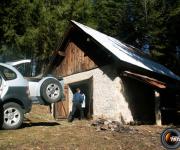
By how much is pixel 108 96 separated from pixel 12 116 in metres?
7.61

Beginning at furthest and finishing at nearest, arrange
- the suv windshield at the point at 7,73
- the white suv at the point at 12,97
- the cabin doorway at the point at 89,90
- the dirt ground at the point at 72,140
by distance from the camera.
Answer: the cabin doorway at the point at 89,90
the suv windshield at the point at 7,73
the white suv at the point at 12,97
the dirt ground at the point at 72,140

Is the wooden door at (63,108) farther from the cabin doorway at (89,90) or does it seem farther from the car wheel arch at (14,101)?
the car wheel arch at (14,101)

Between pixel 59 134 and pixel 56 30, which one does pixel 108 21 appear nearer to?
pixel 56 30

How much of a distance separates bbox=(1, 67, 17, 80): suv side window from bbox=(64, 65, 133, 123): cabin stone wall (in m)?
7.09

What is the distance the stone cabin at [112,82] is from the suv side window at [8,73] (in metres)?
6.66

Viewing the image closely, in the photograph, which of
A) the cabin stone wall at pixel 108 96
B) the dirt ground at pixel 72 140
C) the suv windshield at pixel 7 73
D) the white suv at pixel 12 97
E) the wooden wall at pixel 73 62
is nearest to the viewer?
the dirt ground at pixel 72 140

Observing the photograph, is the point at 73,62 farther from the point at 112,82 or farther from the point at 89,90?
the point at 112,82

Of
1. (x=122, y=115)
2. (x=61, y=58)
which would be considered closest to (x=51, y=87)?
(x=122, y=115)

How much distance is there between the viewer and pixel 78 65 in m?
20.8

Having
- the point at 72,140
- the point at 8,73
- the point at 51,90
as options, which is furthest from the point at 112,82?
the point at 72,140

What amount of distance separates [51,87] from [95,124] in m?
2.33

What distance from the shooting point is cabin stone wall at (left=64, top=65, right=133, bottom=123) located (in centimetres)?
1745

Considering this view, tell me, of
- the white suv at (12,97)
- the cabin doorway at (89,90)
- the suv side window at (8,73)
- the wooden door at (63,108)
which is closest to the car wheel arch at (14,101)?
the white suv at (12,97)

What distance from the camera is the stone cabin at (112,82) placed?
17469 millimetres
